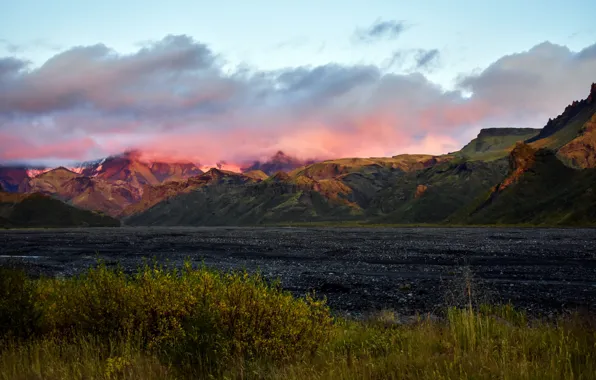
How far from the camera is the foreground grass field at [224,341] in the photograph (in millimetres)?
7117

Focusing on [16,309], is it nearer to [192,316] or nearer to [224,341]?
[192,316]

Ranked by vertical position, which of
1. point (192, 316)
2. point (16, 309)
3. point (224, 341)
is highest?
point (16, 309)

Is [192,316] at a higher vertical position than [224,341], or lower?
higher

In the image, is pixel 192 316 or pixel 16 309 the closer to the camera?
pixel 192 316

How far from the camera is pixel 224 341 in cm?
828

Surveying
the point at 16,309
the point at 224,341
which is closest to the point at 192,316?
the point at 224,341

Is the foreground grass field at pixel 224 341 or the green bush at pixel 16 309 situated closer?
the foreground grass field at pixel 224 341

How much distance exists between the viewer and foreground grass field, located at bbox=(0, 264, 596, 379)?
7.12 meters

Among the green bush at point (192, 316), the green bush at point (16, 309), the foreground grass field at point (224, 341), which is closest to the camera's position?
the foreground grass field at point (224, 341)

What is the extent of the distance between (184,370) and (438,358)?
4580 millimetres

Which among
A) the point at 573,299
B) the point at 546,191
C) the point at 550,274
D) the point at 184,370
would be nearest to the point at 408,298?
the point at 573,299

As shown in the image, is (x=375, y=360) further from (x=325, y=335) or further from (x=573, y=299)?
(x=573, y=299)

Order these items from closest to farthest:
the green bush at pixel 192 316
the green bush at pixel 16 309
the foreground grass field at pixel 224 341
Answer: the foreground grass field at pixel 224 341, the green bush at pixel 192 316, the green bush at pixel 16 309

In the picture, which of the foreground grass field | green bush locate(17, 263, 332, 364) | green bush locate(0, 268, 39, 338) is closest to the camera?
the foreground grass field
